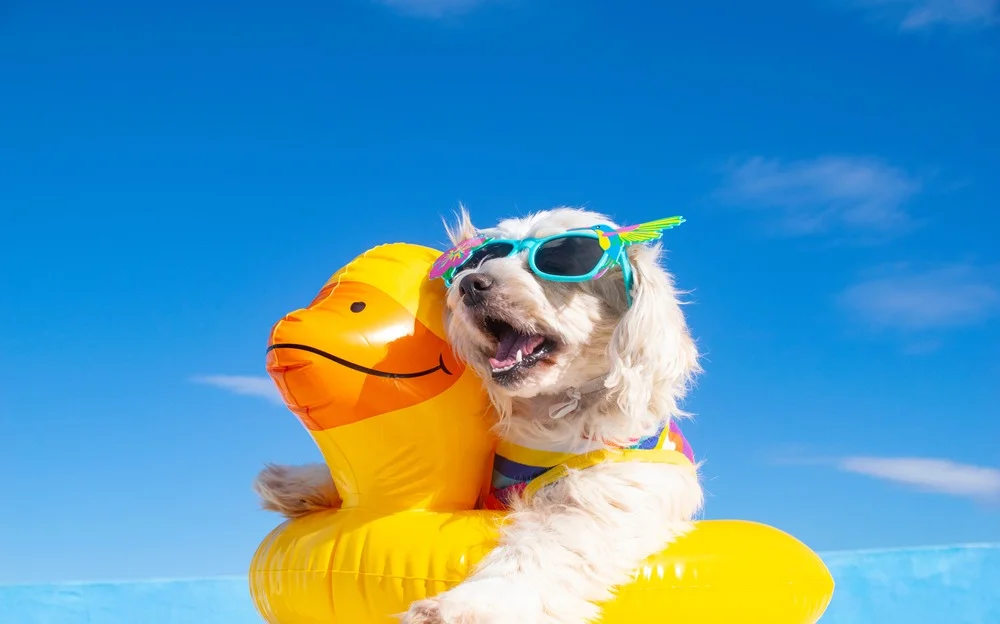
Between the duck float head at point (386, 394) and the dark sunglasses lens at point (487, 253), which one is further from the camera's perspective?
the dark sunglasses lens at point (487, 253)

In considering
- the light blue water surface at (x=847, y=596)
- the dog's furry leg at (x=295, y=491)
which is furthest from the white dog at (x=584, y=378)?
the light blue water surface at (x=847, y=596)

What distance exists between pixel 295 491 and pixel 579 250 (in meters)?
1.89

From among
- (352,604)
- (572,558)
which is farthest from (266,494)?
(572,558)

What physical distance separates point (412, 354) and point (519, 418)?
54 centimetres

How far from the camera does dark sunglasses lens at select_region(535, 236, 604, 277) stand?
11.8 ft

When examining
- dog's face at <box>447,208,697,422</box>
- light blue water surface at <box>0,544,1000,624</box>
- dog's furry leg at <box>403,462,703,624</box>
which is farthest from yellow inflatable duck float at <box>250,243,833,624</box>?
light blue water surface at <box>0,544,1000,624</box>

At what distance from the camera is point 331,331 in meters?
3.67

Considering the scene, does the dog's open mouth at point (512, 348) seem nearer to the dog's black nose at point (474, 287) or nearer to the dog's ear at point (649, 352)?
the dog's black nose at point (474, 287)

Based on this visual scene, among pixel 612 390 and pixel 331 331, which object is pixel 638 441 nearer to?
pixel 612 390

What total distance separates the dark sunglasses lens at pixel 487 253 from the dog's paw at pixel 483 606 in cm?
141

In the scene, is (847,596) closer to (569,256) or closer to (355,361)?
(569,256)

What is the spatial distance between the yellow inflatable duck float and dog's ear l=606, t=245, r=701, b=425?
1.86 feet

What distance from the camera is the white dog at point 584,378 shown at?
3.35 metres

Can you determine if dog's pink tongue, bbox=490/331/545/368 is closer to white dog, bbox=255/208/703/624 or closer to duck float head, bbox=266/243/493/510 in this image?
white dog, bbox=255/208/703/624
